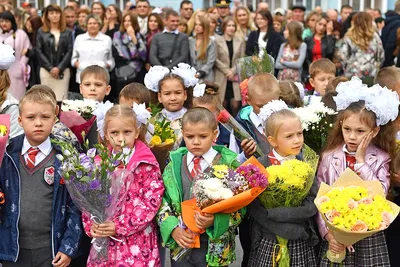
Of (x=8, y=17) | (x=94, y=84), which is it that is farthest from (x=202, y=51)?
(x=94, y=84)

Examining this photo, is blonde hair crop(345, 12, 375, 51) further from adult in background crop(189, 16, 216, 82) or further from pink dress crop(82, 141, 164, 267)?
pink dress crop(82, 141, 164, 267)

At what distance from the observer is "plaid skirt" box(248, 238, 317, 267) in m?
5.05

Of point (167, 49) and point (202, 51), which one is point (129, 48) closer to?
point (167, 49)

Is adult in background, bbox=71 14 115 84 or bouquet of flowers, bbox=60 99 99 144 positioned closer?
bouquet of flowers, bbox=60 99 99 144

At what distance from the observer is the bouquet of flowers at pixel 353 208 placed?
4500 millimetres

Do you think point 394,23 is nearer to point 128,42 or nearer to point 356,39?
point 356,39

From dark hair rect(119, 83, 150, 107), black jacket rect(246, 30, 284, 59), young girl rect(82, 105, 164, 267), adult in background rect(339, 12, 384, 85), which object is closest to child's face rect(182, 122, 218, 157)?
young girl rect(82, 105, 164, 267)

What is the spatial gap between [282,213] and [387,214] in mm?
668

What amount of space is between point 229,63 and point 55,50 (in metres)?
2.98

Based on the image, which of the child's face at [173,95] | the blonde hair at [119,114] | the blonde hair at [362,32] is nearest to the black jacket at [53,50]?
the blonde hair at [362,32]

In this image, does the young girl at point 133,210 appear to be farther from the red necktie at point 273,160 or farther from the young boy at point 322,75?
the young boy at point 322,75

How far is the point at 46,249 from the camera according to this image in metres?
5.09

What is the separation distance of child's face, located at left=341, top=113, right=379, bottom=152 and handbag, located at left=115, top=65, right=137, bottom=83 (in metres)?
7.56

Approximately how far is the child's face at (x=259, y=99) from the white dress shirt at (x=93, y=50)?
6.40m
